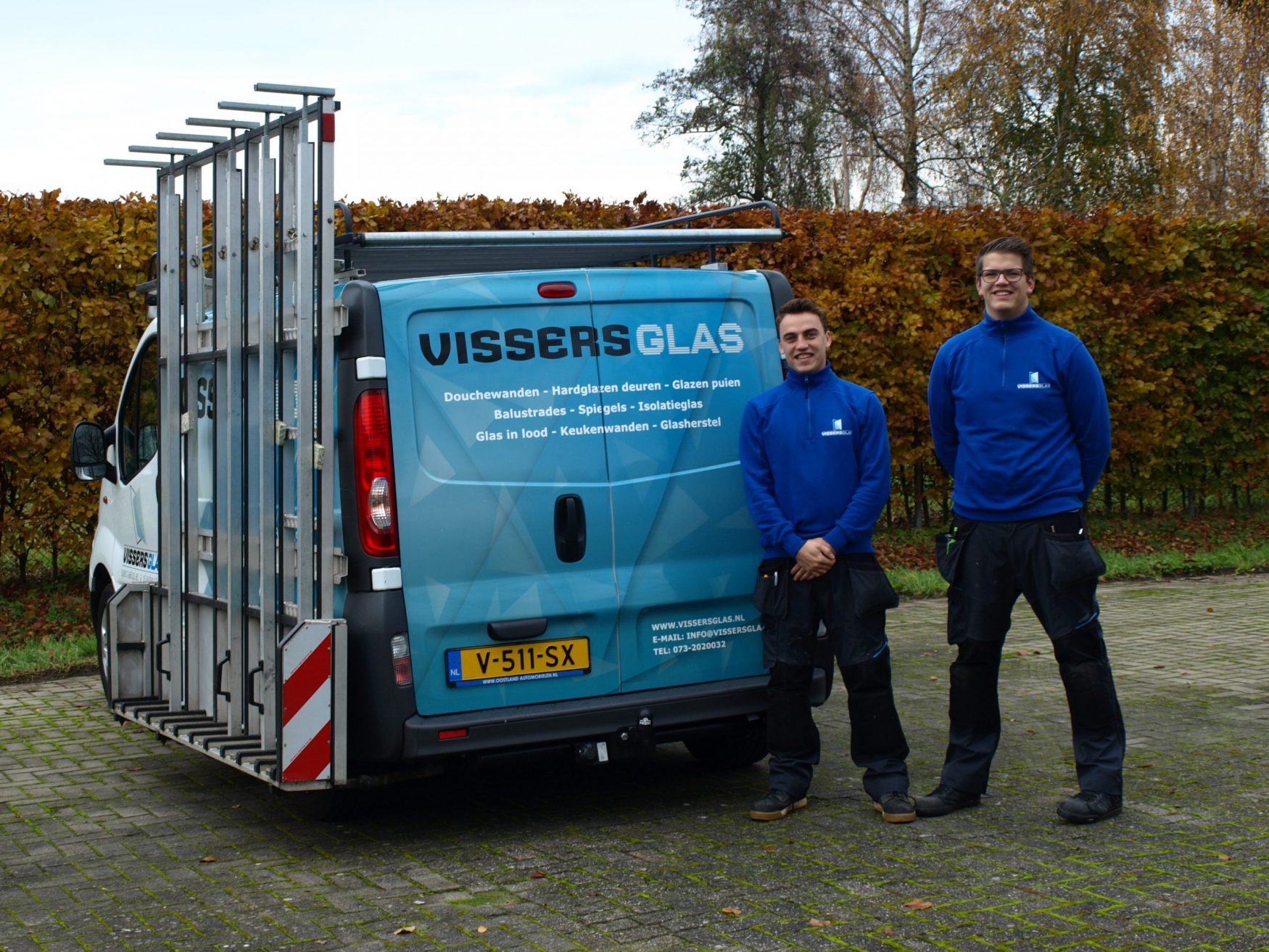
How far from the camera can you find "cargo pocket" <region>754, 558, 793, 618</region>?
5.83m

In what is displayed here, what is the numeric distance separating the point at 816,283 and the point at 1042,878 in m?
9.69

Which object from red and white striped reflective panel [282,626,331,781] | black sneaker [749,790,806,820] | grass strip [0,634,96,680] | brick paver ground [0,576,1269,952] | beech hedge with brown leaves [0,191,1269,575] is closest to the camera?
brick paver ground [0,576,1269,952]

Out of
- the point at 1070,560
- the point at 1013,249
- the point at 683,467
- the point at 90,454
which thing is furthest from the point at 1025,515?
the point at 90,454

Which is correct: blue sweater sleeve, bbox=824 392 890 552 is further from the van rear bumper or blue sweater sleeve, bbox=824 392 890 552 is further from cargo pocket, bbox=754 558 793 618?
the van rear bumper

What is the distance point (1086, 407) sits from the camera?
565cm

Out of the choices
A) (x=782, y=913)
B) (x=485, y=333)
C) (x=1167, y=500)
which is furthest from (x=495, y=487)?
(x=1167, y=500)

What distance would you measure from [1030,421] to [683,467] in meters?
1.32

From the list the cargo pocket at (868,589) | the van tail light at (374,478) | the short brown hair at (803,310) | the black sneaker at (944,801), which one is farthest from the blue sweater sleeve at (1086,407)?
the van tail light at (374,478)

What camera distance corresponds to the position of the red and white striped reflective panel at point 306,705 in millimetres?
5406

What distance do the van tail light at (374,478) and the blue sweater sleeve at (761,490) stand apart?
135 centimetres

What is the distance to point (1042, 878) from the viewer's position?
496 centimetres

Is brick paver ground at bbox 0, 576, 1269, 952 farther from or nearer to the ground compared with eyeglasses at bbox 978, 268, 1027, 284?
nearer to the ground

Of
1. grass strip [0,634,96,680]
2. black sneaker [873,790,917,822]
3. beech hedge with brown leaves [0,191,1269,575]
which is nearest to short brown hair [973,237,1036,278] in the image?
black sneaker [873,790,917,822]

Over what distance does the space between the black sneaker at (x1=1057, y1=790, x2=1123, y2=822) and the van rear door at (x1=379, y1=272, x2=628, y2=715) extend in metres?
1.73
